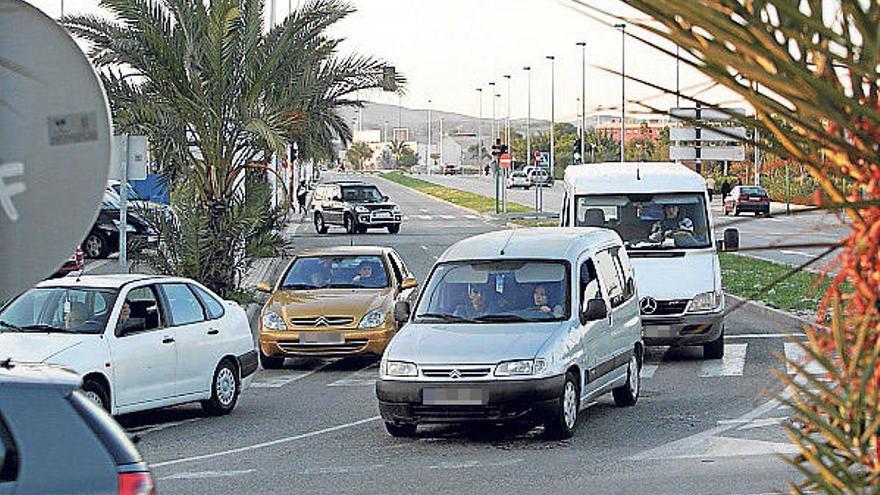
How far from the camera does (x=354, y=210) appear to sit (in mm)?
53375

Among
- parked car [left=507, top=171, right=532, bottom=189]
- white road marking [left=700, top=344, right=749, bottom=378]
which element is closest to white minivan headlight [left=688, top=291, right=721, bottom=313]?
white road marking [left=700, top=344, right=749, bottom=378]

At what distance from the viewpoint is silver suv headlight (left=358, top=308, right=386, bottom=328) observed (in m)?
18.6

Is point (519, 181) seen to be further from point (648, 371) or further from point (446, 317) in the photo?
point (446, 317)

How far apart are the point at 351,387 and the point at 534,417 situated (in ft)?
16.0

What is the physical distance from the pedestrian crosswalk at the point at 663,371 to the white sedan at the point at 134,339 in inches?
102

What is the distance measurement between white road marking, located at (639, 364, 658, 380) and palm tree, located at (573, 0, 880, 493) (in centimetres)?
1564

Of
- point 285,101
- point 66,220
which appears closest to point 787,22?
point 66,220

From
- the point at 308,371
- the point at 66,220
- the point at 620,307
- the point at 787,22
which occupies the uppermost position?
the point at 787,22

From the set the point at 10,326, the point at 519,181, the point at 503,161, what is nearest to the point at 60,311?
the point at 10,326

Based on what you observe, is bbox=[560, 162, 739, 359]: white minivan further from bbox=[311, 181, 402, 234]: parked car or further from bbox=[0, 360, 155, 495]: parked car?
bbox=[311, 181, 402, 234]: parked car

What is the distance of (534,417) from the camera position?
41.8ft

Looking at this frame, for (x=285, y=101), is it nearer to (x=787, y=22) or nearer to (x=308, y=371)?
(x=308, y=371)

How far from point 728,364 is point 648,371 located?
1.05 meters

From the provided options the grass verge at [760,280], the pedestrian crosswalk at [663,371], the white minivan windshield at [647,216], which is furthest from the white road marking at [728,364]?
the white minivan windshield at [647,216]
